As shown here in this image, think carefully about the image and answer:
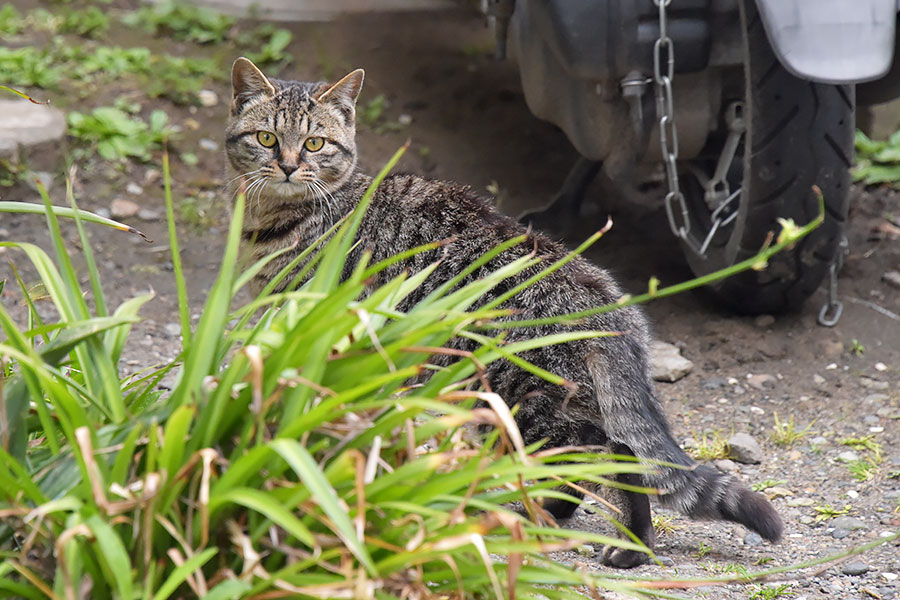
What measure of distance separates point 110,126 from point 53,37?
110 centimetres

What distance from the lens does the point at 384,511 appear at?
1815 mm

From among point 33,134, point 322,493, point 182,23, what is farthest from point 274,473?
point 182,23

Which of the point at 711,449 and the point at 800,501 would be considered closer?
the point at 800,501

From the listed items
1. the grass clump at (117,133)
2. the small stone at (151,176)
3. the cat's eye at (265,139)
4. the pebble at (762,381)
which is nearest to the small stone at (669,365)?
the pebble at (762,381)

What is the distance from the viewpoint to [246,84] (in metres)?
3.57

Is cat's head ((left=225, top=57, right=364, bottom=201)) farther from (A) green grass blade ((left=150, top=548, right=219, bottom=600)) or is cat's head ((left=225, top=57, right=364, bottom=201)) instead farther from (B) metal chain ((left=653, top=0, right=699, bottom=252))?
(A) green grass blade ((left=150, top=548, right=219, bottom=600))

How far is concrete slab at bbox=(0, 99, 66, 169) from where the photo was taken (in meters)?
4.82

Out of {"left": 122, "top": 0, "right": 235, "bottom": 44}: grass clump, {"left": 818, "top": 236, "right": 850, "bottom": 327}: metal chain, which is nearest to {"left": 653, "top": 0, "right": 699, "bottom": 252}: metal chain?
{"left": 818, "top": 236, "right": 850, "bottom": 327}: metal chain

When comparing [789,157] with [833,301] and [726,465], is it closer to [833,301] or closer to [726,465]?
[833,301]

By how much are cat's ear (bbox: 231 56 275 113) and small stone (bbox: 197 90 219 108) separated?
219cm

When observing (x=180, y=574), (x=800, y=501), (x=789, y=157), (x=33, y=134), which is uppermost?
(x=33, y=134)

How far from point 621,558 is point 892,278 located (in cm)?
251

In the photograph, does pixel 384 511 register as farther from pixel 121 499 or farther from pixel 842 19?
pixel 842 19

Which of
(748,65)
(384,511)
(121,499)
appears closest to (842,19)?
(748,65)
